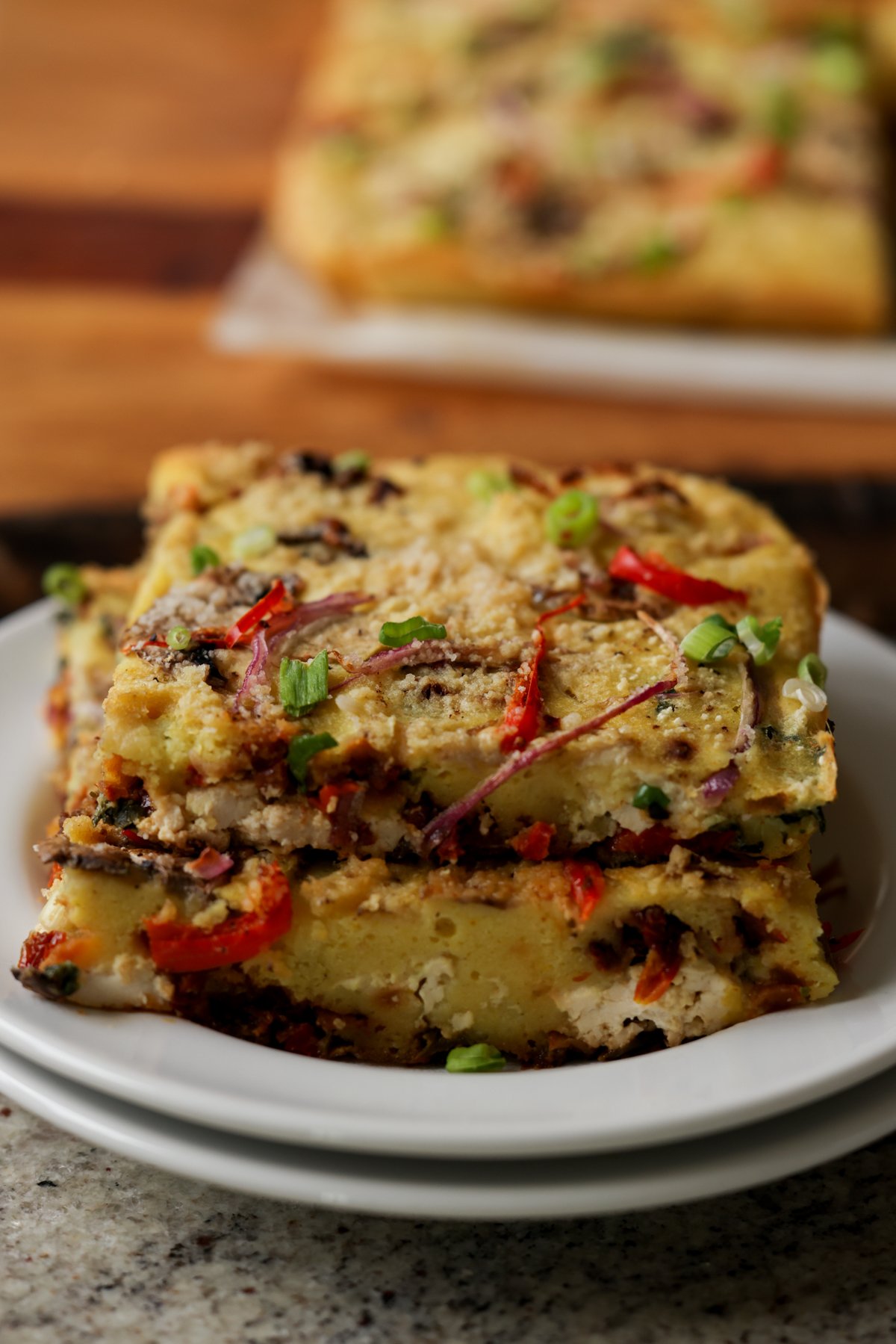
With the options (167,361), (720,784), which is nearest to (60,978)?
(720,784)

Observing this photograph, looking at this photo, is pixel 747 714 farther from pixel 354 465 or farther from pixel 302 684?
pixel 354 465

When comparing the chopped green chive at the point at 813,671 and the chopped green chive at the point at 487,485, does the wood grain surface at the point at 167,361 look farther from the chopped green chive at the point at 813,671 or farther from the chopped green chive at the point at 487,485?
the chopped green chive at the point at 813,671

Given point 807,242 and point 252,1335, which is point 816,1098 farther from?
point 807,242

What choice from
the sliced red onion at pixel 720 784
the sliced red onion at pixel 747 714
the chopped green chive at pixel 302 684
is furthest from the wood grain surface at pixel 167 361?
the sliced red onion at pixel 720 784

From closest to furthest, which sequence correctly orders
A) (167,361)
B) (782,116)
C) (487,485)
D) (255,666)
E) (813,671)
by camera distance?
(255,666) < (813,671) < (487,485) < (167,361) < (782,116)

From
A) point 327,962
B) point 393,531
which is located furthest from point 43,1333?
point 393,531

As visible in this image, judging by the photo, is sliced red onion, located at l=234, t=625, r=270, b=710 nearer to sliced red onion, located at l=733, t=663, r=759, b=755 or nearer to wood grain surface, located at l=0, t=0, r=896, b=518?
sliced red onion, located at l=733, t=663, r=759, b=755

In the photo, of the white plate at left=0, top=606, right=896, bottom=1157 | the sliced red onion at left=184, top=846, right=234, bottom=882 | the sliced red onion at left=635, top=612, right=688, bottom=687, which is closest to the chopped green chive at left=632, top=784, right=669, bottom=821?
the sliced red onion at left=635, top=612, right=688, bottom=687
